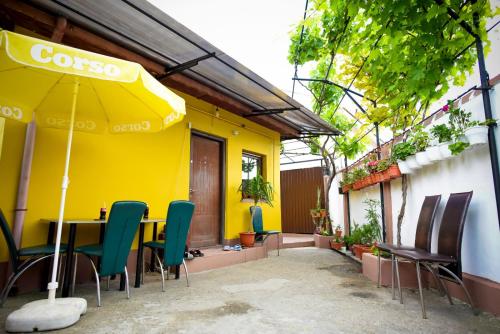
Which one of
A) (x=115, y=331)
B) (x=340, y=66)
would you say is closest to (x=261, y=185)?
(x=340, y=66)

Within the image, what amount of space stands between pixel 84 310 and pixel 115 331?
501 mm

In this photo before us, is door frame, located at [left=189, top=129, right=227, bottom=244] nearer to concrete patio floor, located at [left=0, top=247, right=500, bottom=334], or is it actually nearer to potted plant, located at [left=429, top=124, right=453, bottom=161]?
concrete patio floor, located at [left=0, top=247, right=500, bottom=334]

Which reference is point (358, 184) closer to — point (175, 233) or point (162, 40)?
point (175, 233)

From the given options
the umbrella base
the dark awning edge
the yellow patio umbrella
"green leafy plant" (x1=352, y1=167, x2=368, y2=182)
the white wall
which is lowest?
the umbrella base

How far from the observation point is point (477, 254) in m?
2.66

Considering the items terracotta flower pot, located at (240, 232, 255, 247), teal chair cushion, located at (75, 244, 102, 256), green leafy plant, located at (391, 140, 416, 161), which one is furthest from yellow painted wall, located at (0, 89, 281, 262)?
green leafy plant, located at (391, 140, 416, 161)

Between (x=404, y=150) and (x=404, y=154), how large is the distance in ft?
0.16

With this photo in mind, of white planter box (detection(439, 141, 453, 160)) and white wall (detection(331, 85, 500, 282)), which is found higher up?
white planter box (detection(439, 141, 453, 160))

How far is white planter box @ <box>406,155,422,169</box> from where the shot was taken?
11.3 feet

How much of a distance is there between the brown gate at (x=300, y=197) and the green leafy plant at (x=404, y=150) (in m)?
5.84

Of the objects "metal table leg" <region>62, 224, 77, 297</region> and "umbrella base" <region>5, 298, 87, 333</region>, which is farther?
"metal table leg" <region>62, 224, 77, 297</region>

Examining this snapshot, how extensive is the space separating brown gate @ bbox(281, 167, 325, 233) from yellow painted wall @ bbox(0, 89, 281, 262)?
400cm

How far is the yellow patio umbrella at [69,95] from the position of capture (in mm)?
1960

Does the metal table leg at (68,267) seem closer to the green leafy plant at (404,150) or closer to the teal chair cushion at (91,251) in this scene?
the teal chair cushion at (91,251)
